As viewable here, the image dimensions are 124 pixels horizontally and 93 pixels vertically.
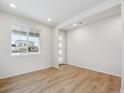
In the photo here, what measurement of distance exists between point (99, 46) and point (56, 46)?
2.45m

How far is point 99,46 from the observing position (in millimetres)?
3873

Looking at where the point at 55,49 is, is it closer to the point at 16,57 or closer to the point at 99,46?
the point at 16,57

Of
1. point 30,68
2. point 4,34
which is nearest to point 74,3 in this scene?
point 4,34

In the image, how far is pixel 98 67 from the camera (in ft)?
12.8

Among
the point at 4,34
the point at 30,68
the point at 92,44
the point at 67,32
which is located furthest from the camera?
the point at 67,32

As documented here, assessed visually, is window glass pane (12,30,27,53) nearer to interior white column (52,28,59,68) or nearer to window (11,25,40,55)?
window (11,25,40,55)

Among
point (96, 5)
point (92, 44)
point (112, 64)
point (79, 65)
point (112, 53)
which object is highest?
point (96, 5)

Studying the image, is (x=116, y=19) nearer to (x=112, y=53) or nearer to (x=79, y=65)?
(x=112, y=53)

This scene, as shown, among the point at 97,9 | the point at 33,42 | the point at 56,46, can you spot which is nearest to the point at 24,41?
the point at 33,42

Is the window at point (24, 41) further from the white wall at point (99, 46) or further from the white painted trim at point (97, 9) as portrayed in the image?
the white wall at point (99, 46)

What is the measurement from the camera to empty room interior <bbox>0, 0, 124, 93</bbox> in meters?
2.42

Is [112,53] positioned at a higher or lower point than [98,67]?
higher

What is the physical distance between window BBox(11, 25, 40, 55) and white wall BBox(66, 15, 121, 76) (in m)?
2.53

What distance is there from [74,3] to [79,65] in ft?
12.2
